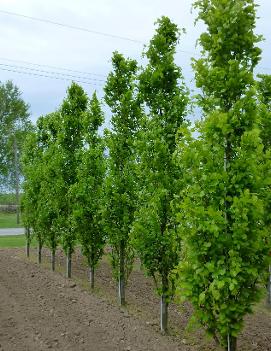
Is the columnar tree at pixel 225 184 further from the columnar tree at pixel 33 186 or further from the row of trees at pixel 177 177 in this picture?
the columnar tree at pixel 33 186

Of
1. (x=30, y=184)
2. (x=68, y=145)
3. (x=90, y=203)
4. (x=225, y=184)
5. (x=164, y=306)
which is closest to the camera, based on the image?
(x=225, y=184)

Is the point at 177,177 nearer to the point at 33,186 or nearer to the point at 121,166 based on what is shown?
the point at 121,166

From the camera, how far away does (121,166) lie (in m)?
12.9

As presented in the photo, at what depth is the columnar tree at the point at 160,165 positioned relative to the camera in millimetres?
9961

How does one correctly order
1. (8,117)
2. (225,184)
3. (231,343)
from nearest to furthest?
(225,184), (231,343), (8,117)

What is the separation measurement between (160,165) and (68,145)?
23.7 ft

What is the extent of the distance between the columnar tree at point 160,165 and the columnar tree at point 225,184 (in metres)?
2.78

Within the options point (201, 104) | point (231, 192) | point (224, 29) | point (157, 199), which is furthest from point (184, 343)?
point (224, 29)

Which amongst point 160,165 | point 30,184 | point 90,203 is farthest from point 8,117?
point 160,165

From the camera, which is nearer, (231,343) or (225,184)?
(225,184)

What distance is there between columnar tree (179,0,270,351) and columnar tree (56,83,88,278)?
923cm

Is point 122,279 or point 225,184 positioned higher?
point 225,184

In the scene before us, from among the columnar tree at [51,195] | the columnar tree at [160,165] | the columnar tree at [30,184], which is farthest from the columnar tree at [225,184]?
the columnar tree at [30,184]

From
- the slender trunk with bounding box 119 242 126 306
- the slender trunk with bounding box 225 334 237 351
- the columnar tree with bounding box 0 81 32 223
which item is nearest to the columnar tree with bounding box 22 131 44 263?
the slender trunk with bounding box 119 242 126 306
